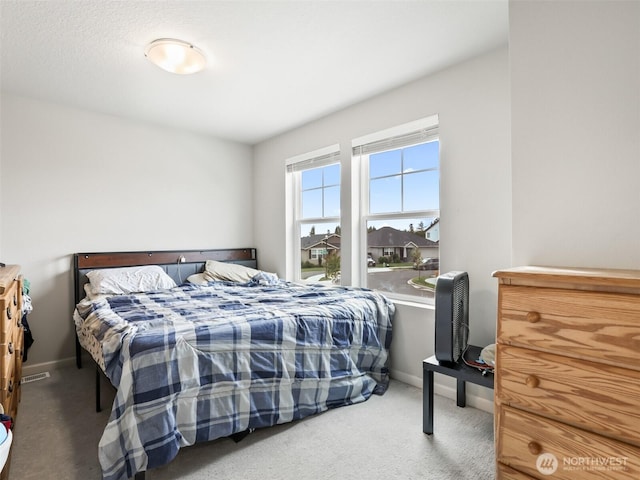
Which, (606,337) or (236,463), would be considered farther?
(236,463)

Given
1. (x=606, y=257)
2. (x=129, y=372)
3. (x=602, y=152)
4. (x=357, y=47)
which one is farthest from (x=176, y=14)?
(x=606, y=257)

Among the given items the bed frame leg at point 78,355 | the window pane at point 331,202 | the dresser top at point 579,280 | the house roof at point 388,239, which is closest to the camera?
the dresser top at point 579,280

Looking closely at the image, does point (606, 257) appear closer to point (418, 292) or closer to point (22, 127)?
point (418, 292)

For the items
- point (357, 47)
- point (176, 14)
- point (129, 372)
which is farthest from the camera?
point (357, 47)

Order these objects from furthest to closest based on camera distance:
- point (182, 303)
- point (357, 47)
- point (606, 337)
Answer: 1. point (182, 303)
2. point (357, 47)
3. point (606, 337)

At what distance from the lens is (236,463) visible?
1.76 metres

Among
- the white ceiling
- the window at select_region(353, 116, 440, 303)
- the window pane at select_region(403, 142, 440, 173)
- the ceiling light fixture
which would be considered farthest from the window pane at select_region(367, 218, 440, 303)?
the ceiling light fixture

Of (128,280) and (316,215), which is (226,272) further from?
(316,215)

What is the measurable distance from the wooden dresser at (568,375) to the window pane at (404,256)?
4.86 feet

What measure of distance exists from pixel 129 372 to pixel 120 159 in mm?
2644

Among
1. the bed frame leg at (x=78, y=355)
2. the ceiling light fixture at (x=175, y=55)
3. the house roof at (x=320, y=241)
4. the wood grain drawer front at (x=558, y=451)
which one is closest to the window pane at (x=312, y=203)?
the house roof at (x=320, y=241)

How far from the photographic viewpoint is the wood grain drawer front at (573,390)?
3.39 feet

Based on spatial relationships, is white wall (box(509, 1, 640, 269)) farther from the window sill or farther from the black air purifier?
the window sill

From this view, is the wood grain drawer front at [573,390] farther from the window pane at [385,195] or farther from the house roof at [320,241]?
the house roof at [320,241]
